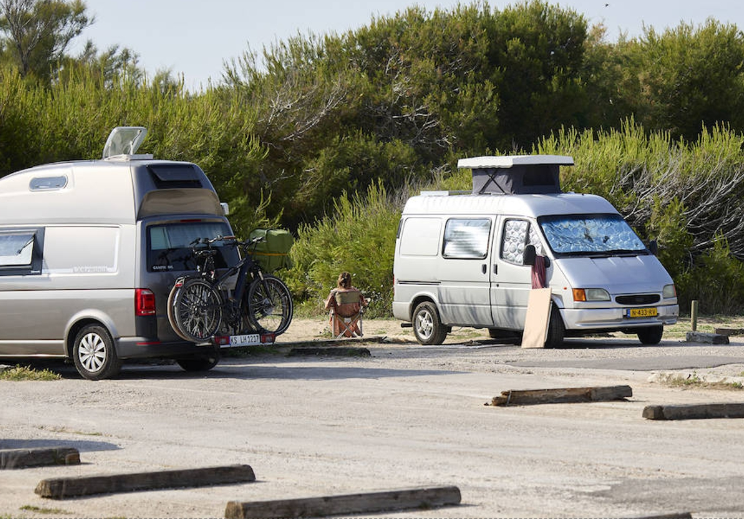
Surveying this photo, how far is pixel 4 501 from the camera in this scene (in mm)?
7641

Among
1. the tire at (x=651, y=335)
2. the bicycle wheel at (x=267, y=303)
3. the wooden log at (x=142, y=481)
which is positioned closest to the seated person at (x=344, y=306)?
the bicycle wheel at (x=267, y=303)

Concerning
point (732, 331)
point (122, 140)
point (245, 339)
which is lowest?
point (732, 331)

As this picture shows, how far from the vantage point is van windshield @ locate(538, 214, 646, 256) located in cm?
1989

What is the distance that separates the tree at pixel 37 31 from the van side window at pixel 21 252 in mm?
32590

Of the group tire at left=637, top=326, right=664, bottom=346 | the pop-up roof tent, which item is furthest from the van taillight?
the pop-up roof tent

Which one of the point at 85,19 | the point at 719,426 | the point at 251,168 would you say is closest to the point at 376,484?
the point at 719,426

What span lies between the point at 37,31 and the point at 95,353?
1418 inches

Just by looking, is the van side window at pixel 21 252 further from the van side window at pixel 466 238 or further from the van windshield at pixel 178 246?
the van side window at pixel 466 238

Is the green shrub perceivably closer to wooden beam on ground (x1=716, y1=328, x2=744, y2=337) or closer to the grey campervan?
wooden beam on ground (x1=716, y1=328, x2=744, y2=337)

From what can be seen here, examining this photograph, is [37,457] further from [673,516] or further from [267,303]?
[267,303]

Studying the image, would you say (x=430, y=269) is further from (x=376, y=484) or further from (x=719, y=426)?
(x=376, y=484)

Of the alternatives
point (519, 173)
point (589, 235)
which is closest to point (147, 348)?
point (589, 235)

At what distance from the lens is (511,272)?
20188 mm

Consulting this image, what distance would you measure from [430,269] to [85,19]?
33.6m
